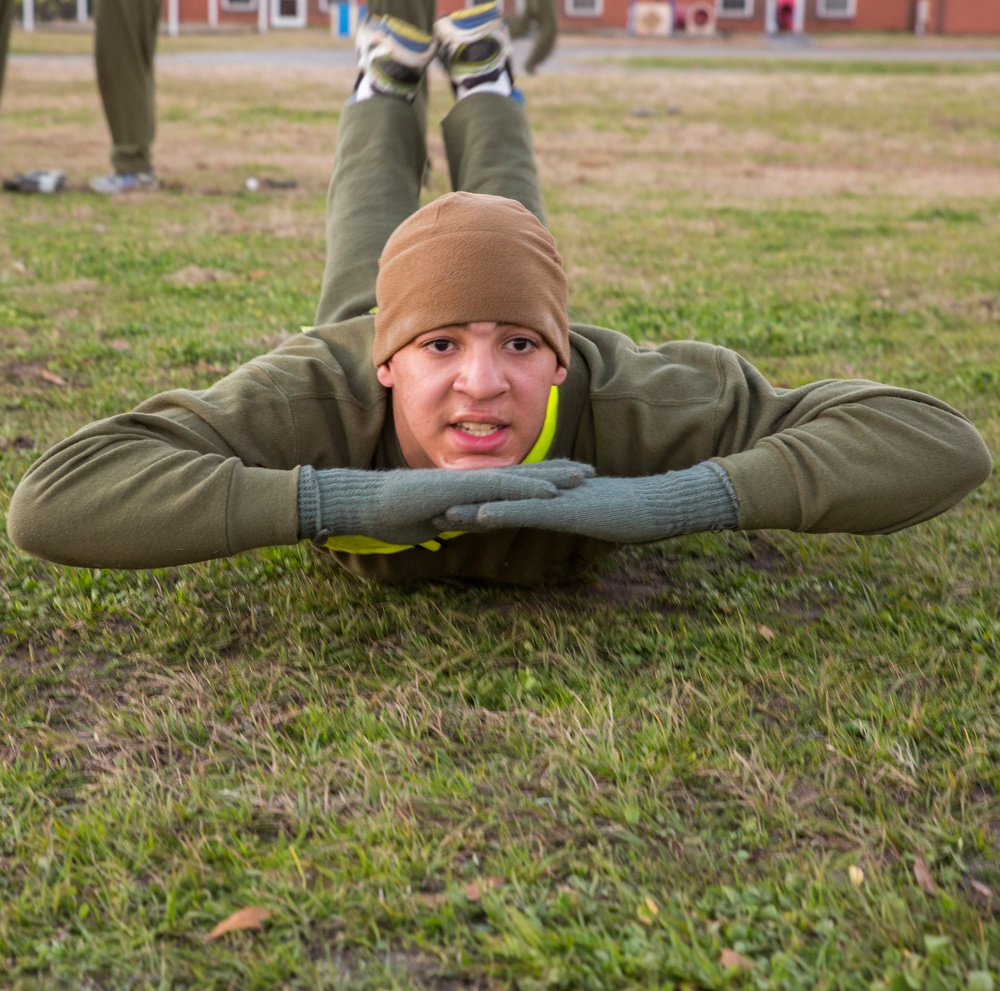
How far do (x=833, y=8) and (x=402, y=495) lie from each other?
47328 mm

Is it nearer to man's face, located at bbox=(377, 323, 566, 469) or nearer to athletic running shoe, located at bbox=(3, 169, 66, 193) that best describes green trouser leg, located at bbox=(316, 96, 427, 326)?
man's face, located at bbox=(377, 323, 566, 469)

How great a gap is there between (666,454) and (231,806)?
5.14 ft

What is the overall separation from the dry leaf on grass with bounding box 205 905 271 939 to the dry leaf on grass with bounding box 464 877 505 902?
0.38 meters

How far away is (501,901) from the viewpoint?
93.1 inches

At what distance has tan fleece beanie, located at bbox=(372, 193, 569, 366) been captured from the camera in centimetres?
323

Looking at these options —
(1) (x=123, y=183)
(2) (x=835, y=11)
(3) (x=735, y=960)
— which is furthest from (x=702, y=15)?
(3) (x=735, y=960)

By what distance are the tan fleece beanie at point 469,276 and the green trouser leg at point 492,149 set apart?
1.58 metres

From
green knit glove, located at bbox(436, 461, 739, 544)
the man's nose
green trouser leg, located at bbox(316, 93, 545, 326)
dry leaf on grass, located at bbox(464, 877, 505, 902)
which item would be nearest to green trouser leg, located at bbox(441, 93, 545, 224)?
green trouser leg, located at bbox(316, 93, 545, 326)

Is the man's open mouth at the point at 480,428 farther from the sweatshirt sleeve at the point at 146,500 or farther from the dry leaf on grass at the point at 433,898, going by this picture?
the dry leaf on grass at the point at 433,898

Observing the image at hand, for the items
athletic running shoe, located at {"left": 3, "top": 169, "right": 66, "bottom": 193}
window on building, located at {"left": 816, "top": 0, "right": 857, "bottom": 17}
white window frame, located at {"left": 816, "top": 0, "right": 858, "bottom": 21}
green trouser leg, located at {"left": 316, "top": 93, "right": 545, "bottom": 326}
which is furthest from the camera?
window on building, located at {"left": 816, "top": 0, "right": 857, "bottom": 17}

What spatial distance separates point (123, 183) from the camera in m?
11.2

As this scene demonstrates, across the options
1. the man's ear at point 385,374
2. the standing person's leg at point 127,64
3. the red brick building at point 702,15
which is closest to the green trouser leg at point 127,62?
the standing person's leg at point 127,64

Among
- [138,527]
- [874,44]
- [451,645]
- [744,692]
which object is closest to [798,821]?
[744,692]

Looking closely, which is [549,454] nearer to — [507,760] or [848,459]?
[848,459]
